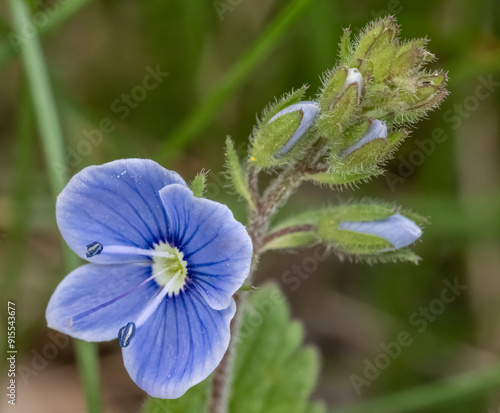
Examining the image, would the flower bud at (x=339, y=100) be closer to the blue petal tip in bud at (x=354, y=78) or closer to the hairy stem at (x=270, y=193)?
the blue petal tip in bud at (x=354, y=78)

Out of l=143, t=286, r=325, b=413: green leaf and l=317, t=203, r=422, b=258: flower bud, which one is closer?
l=317, t=203, r=422, b=258: flower bud

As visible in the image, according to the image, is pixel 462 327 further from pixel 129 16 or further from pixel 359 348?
pixel 129 16

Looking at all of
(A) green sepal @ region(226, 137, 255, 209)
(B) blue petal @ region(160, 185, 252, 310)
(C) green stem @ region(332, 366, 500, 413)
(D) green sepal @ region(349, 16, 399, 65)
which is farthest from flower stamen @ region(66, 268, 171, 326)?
(C) green stem @ region(332, 366, 500, 413)

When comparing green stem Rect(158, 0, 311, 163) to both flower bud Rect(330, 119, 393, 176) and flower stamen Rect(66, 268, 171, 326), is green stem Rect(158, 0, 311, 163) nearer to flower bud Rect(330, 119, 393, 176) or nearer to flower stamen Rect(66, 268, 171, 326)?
flower bud Rect(330, 119, 393, 176)

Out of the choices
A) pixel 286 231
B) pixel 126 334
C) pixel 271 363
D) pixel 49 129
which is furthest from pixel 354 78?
pixel 271 363

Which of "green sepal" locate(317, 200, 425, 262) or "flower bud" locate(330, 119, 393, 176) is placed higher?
"flower bud" locate(330, 119, 393, 176)

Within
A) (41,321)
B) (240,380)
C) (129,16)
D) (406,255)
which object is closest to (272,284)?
(240,380)

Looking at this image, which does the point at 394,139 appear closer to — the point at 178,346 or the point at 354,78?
the point at 354,78
